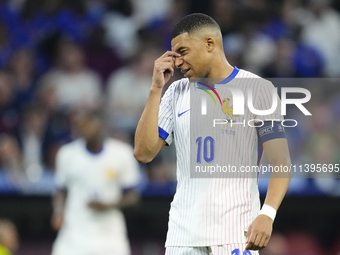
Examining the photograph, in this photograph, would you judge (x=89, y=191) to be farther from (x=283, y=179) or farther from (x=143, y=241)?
(x=283, y=179)

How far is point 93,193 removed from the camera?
641 cm

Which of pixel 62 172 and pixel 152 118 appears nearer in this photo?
pixel 152 118

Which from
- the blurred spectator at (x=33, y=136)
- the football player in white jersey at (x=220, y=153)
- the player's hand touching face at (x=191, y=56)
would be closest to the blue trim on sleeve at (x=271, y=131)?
the football player in white jersey at (x=220, y=153)

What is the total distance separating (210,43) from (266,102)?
544mm

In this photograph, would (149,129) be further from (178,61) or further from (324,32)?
(324,32)

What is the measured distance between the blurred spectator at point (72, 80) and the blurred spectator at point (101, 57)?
0.15m

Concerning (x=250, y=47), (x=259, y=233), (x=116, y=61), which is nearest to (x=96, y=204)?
(x=259, y=233)

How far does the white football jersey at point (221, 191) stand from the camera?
10.3ft

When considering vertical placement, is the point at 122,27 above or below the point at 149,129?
above

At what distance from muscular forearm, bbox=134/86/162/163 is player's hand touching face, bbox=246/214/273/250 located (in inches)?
31.4

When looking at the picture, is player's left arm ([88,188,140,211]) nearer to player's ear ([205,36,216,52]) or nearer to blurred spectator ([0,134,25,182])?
blurred spectator ([0,134,25,182])

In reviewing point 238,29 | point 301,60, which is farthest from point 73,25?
point 301,60

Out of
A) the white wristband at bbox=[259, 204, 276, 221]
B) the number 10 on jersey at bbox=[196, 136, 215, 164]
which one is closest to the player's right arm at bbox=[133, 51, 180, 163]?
the number 10 on jersey at bbox=[196, 136, 215, 164]

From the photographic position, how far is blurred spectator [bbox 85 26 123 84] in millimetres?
9266
